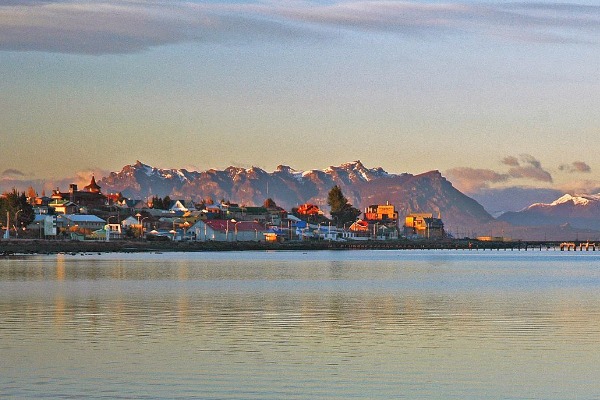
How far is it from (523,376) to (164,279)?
48.0 m

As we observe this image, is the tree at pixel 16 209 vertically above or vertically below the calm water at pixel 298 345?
above

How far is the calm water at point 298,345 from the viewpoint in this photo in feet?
71.1

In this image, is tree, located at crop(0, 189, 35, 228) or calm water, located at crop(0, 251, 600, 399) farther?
tree, located at crop(0, 189, 35, 228)

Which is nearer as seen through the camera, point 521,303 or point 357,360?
point 357,360

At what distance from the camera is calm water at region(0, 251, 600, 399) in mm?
21672

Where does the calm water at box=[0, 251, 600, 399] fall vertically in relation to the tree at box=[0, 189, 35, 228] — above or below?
below

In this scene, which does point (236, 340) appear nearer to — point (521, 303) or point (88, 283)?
point (521, 303)

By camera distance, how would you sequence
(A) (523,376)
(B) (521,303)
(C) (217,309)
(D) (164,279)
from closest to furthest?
(A) (523,376)
(C) (217,309)
(B) (521,303)
(D) (164,279)

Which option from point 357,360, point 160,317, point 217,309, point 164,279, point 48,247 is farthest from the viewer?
point 48,247

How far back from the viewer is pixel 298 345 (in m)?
28.6

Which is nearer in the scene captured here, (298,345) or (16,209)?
(298,345)

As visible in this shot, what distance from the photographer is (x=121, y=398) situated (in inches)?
794

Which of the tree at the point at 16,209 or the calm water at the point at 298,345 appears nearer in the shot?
the calm water at the point at 298,345

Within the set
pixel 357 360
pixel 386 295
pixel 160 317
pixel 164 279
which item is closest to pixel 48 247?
pixel 164 279
